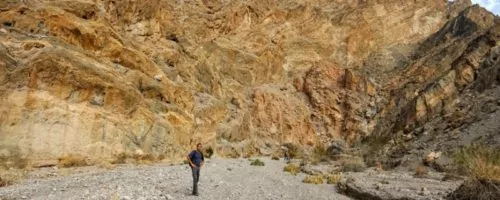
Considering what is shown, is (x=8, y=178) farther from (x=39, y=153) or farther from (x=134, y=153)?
(x=134, y=153)

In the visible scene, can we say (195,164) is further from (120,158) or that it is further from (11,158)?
(120,158)

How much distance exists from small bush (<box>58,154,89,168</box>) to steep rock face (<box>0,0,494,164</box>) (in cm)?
52

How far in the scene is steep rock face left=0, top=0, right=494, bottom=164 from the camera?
31.4 metres

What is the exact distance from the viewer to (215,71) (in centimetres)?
6400

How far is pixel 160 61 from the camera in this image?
165ft

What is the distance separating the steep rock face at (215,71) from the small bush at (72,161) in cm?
52

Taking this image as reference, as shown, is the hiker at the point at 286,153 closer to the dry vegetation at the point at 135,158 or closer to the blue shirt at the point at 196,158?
the dry vegetation at the point at 135,158

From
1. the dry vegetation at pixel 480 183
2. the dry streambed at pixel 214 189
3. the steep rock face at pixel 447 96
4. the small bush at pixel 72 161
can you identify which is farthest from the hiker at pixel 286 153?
the dry vegetation at pixel 480 183

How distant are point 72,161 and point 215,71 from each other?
119 feet

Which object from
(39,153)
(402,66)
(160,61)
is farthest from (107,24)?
(402,66)

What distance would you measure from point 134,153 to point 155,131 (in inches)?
156

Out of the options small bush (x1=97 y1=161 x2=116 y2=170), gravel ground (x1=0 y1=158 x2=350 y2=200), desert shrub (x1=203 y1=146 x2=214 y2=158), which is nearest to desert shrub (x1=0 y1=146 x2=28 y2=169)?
small bush (x1=97 y1=161 x2=116 y2=170)

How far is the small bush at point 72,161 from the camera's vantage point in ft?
93.7

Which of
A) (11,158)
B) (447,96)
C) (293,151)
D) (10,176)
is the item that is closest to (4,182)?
(10,176)
